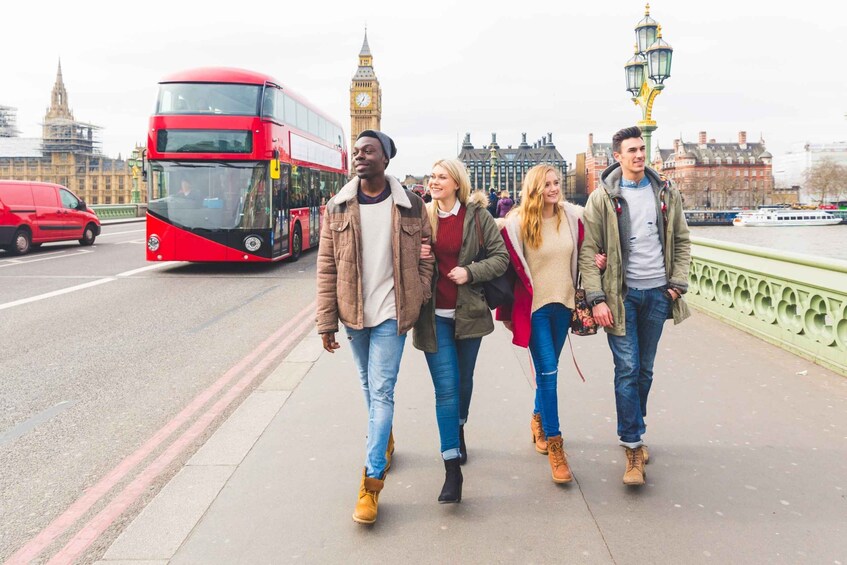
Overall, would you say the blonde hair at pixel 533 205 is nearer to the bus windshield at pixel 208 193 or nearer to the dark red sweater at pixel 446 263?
the dark red sweater at pixel 446 263

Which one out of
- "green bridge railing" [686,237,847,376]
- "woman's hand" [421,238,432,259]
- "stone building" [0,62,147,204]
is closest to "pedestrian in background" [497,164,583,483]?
"woman's hand" [421,238,432,259]

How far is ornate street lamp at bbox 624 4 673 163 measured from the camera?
1317 centimetres

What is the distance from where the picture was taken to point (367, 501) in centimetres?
316

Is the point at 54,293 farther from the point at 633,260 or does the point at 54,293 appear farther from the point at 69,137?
the point at 69,137

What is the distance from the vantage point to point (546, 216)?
3.83m

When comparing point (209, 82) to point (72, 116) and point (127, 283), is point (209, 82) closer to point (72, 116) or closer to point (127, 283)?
point (127, 283)

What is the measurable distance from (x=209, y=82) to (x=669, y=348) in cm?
979

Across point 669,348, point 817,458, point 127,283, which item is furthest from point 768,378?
point 127,283

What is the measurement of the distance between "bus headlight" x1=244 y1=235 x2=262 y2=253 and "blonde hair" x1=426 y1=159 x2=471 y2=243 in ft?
35.0

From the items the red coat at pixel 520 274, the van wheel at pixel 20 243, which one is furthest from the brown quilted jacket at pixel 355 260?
the van wheel at pixel 20 243

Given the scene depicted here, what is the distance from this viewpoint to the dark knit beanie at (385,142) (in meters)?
3.24

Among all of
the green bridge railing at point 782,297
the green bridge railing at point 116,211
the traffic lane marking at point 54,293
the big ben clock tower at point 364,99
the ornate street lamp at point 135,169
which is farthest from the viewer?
the big ben clock tower at point 364,99

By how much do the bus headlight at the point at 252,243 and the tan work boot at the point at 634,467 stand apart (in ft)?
36.5

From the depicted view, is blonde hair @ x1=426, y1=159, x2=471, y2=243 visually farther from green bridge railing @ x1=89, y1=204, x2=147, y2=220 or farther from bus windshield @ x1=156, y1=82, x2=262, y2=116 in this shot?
green bridge railing @ x1=89, y1=204, x2=147, y2=220
